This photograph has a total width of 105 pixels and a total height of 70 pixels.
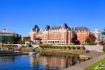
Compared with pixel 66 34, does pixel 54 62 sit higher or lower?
lower

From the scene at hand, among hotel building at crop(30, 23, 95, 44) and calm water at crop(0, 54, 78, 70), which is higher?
hotel building at crop(30, 23, 95, 44)

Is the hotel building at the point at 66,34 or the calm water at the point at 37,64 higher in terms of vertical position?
the hotel building at the point at 66,34

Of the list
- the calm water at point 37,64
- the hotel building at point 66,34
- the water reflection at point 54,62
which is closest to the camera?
the calm water at point 37,64

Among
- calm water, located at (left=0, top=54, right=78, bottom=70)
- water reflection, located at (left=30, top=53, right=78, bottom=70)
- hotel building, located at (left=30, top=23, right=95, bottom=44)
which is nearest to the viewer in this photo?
calm water, located at (left=0, top=54, right=78, bottom=70)

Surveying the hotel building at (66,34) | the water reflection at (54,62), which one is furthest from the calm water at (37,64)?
the hotel building at (66,34)

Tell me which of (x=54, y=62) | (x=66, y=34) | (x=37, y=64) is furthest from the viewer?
(x=66, y=34)

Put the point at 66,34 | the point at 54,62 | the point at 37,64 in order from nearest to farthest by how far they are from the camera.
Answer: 1. the point at 37,64
2. the point at 54,62
3. the point at 66,34

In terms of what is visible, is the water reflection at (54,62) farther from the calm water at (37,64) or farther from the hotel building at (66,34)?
the hotel building at (66,34)

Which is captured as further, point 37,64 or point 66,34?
point 66,34

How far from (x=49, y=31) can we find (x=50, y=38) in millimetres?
4364

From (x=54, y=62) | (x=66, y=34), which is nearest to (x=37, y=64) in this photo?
(x=54, y=62)

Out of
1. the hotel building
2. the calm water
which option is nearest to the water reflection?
the calm water

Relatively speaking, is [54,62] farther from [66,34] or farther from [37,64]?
[66,34]

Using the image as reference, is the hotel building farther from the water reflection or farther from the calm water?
the calm water
